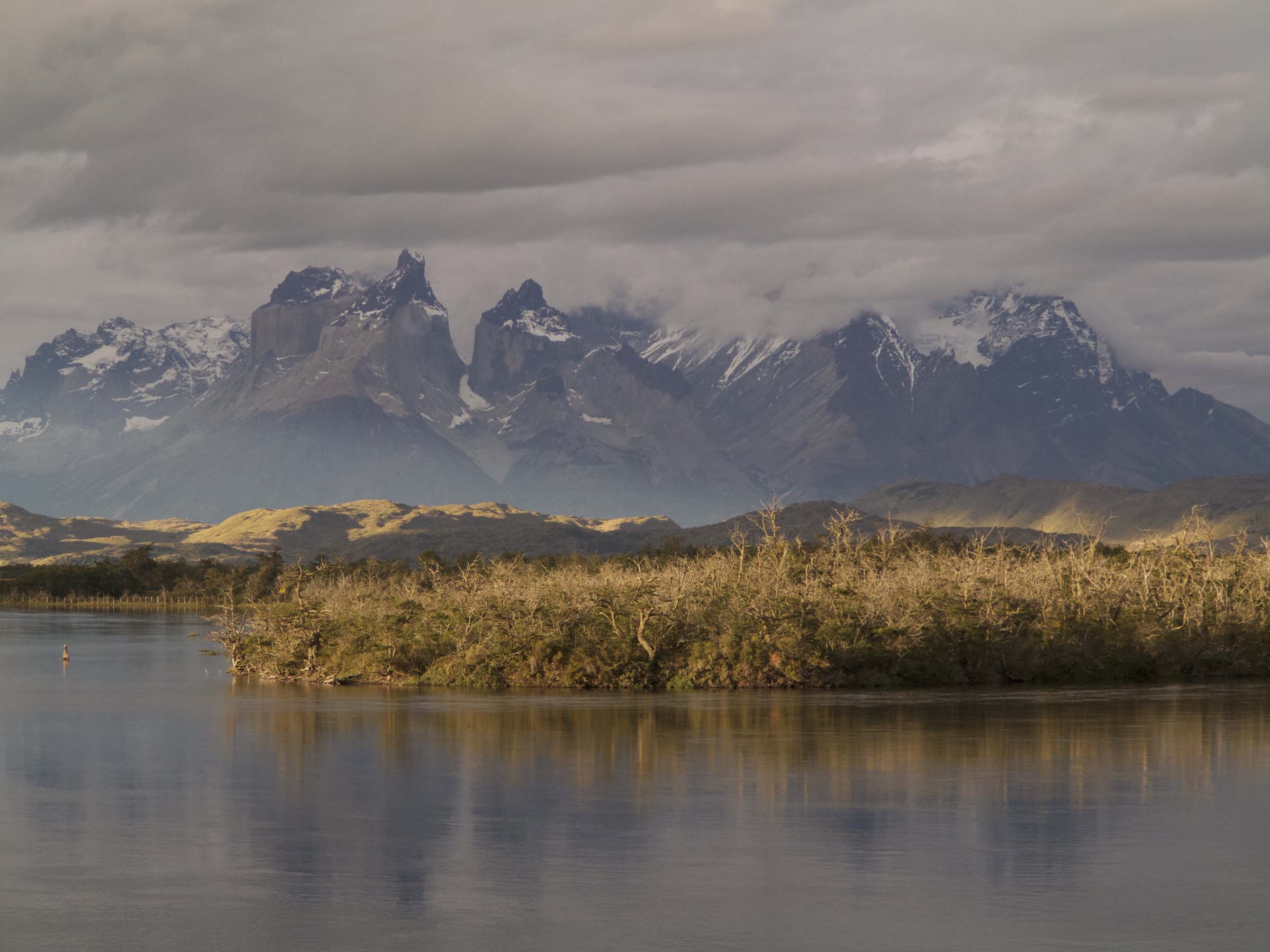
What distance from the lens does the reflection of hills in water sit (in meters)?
34.7

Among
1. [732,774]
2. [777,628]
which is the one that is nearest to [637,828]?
[732,774]

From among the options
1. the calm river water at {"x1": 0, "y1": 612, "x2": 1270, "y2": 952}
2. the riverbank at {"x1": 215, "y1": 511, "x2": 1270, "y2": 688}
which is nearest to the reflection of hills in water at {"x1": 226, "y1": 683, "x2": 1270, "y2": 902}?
the calm river water at {"x1": 0, "y1": 612, "x2": 1270, "y2": 952}

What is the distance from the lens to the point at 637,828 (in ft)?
121

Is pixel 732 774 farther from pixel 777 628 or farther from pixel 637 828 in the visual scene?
pixel 777 628

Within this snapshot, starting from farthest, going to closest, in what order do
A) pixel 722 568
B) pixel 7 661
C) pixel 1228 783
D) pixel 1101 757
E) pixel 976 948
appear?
pixel 7 661 < pixel 722 568 < pixel 1101 757 < pixel 1228 783 < pixel 976 948

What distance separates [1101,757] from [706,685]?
28846 millimetres

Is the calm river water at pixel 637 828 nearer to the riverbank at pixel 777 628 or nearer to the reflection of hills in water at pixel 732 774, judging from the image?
the reflection of hills in water at pixel 732 774

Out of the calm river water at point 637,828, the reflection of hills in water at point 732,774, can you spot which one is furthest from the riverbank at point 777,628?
the calm river water at point 637,828

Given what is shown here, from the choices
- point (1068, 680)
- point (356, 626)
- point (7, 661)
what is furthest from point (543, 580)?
point (7, 661)

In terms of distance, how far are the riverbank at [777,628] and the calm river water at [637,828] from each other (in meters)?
9.83

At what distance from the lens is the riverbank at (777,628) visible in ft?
250

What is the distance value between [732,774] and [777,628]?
30.3 metres

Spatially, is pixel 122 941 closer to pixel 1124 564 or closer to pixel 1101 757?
pixel 1101 757

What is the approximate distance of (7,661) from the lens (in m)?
102
